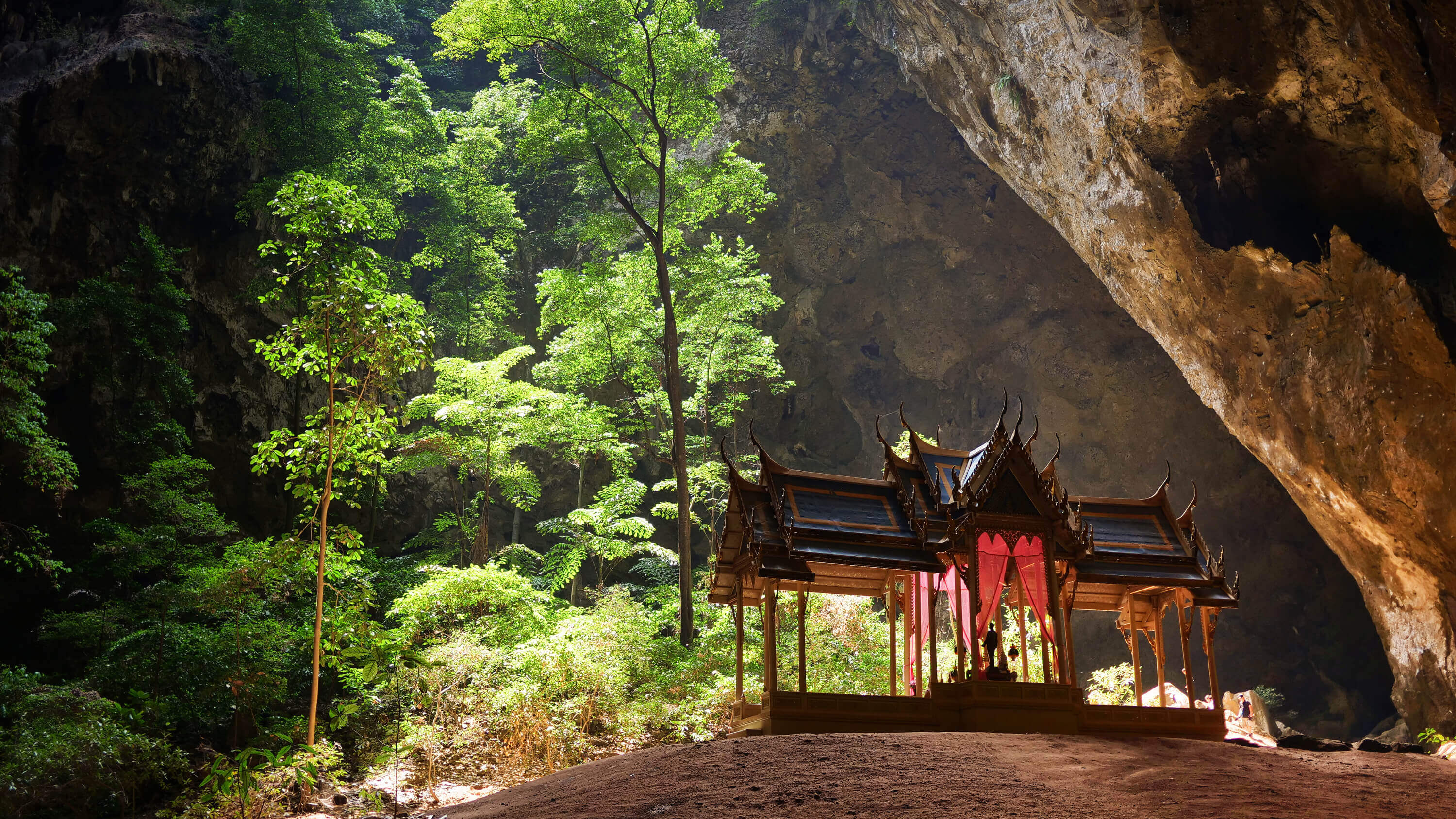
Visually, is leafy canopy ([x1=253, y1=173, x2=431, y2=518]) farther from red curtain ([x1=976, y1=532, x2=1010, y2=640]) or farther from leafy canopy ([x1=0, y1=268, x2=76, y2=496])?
red curtain ([x1=976, y1=532, x2=1010, y2=640])

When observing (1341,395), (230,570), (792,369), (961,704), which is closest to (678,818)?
(961,704)

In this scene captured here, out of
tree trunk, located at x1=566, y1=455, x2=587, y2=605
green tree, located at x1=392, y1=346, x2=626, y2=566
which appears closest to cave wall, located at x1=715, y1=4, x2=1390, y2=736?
tree trunk, located at x1=566, y1=455, x2=587, y2=605

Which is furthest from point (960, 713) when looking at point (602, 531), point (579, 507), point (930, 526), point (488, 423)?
point (579, 507)

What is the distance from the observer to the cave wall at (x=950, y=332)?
873 inches

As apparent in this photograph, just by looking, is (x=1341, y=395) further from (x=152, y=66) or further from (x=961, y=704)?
(x=152, y=66)

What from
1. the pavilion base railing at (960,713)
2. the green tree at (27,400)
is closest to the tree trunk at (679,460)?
the pavilion base railing at (960,713)

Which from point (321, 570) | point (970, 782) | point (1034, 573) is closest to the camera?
point (970, 782)

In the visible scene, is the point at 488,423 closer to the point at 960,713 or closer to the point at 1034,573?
the point at 1034,573

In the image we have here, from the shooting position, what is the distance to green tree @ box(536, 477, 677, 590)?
690 inches

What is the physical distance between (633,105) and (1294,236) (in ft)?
42.7

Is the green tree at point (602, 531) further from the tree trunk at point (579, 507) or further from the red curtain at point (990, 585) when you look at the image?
the red curtain at point (990, 585)

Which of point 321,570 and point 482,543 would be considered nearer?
point 321,570

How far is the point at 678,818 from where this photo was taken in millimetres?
5332

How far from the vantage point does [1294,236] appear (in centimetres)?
1395
